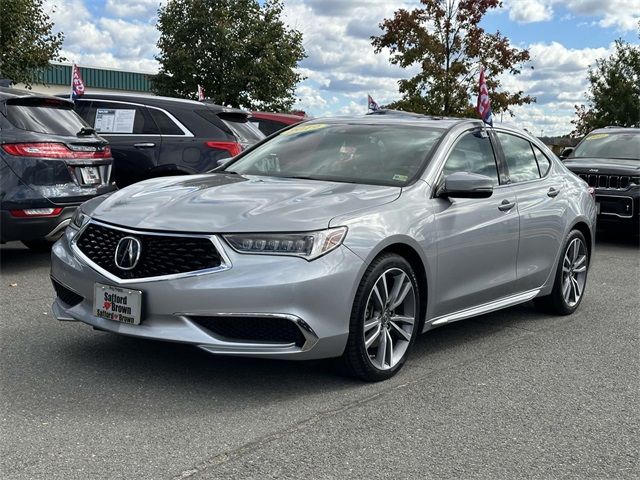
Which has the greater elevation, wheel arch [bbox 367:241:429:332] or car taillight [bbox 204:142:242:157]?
car taillight [bbox 204:142:242:157]

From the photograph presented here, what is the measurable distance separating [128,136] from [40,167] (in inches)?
93.3

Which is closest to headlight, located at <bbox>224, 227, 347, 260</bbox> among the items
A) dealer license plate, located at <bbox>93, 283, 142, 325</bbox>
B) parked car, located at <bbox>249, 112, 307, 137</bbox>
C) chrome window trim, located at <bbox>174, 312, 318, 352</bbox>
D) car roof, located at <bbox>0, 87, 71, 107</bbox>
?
chrome window trim, located at <bbox>174, 312, 318, 352</bbox>

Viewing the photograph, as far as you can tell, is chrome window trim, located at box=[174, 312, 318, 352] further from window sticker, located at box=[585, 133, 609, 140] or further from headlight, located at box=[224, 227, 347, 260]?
window sticker, located at box=[585, 133, 609, 140]

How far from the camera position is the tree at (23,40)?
22.3 m

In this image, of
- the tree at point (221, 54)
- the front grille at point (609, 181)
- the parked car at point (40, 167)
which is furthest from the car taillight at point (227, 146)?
the tree at point (221, 54)

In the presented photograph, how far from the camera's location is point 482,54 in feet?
84.3

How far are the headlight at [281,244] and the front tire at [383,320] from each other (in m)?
0.37

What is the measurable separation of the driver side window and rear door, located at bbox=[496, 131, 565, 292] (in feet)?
0.72

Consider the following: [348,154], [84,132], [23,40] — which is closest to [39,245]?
[84,132]

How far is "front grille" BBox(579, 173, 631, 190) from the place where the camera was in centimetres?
1180

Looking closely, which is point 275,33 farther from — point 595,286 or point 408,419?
point 408,419

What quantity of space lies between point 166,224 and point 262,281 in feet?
2.11

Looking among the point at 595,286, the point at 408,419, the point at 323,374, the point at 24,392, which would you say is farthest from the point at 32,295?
the point at 595,286

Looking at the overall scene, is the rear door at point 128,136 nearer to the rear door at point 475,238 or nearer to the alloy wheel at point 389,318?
the rear door at point 475,238
